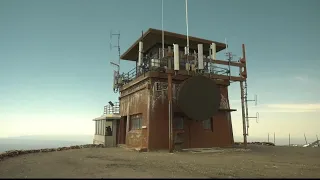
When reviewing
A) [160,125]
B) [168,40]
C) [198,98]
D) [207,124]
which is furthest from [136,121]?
[168,40]

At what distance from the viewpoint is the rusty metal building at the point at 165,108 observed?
24.0 meters

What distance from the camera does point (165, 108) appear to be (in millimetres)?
24500

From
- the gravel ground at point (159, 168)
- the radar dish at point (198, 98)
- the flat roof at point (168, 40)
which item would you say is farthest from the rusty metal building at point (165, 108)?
the gravel ground at point (159, 168)

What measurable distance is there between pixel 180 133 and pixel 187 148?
1644mm

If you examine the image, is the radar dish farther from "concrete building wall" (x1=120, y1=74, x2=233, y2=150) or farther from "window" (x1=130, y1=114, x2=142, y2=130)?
"window" (x1=130, y1=114, x2=142, y2=130)

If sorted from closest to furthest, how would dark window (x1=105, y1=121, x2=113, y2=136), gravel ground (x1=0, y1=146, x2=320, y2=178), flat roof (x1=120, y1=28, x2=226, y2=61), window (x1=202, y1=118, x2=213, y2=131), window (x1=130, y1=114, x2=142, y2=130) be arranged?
1. gravel ground (x1=0, y1=146, x2=320, y2=178)
2. window (x1=202, y1=118, x2=213, y2=131)
3. window (x1=130, y1=114, x2=142, y2=130)
4. flat roof (x1=120, y1=28, x2=226, y2=61)
5. dark window (x1=105, y1=121, x2=113, y2=136)

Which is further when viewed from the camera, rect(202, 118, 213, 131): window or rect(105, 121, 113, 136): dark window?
rect(105, 121, 113, 136): dark window

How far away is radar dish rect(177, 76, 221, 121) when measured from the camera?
22438 mm

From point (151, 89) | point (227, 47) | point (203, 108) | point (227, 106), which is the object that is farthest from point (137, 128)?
point (227, 47)

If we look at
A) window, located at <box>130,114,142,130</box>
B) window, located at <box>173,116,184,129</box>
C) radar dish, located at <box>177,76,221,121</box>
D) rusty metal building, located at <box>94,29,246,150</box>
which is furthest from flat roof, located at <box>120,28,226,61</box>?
window, located at <box>173,116,184,129</box>

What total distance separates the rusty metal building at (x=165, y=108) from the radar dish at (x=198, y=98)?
1.80 metres

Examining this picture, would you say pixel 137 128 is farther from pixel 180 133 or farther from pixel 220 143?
pixel 220 143

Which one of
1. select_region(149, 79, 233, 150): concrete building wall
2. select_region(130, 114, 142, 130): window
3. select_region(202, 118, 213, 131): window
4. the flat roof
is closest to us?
select_region(149, 79, 233, 150): concrete building wall

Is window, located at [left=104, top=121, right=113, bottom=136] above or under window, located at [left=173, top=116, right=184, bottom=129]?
under
